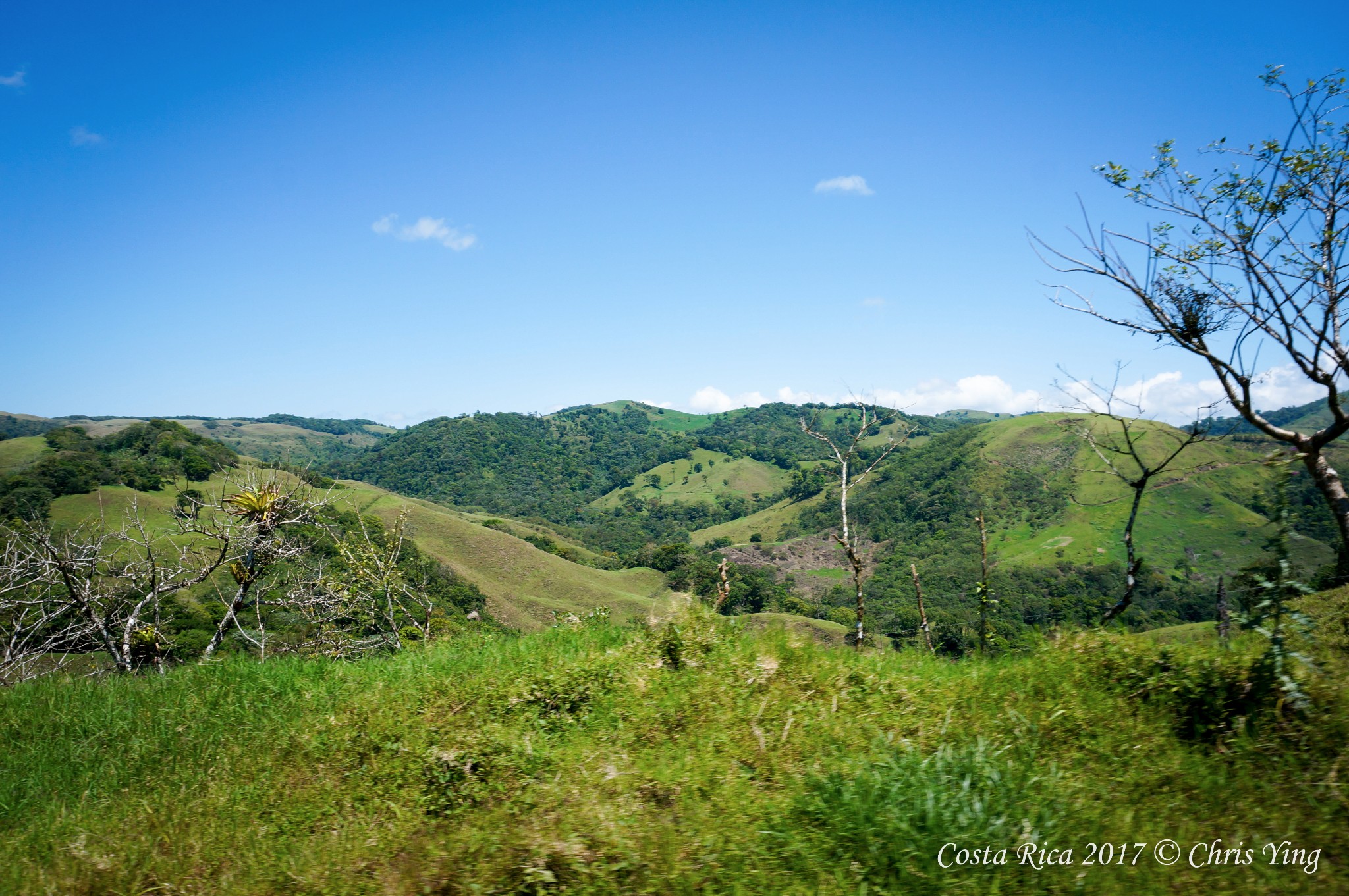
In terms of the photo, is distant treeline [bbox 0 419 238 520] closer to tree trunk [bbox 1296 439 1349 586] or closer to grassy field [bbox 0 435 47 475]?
grassy field [bbox 0 435 47 475]

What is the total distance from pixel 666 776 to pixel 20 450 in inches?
4678

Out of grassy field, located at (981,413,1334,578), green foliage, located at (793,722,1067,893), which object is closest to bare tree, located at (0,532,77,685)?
green foliage, located at (793,722,1067,893)

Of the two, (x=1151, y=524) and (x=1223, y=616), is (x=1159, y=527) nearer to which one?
(x=1151, y=524)

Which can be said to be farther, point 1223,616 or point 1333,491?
point 1223,616

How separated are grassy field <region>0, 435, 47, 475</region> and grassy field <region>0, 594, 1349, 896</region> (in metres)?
96.0

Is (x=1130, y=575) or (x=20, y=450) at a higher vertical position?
(x=1130, y=575)

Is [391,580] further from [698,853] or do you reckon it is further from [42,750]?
[698,853]

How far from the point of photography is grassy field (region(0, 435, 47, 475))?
74537 millimetres

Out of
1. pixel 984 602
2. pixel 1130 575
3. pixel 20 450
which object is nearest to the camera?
pixel 1130 575

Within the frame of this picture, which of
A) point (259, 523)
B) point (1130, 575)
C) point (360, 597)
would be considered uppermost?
point (1130, 575)

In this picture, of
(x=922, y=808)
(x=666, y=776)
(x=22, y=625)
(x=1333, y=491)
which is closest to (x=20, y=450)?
(x=22, y=625)

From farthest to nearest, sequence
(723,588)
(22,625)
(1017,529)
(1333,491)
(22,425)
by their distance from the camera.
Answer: (22,425), (1017,529), (22,625), (723,588), (1333,491)

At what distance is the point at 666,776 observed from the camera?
3670mm

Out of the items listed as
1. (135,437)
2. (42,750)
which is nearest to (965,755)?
(42,750)
